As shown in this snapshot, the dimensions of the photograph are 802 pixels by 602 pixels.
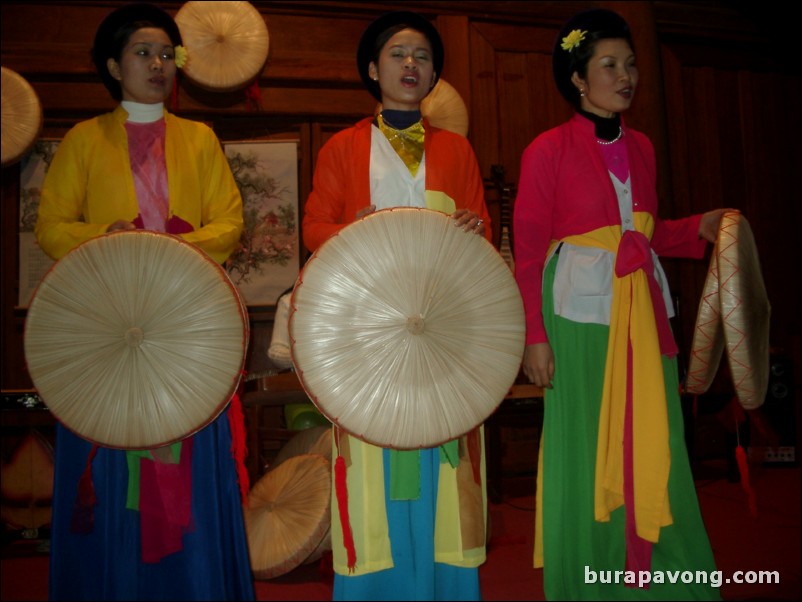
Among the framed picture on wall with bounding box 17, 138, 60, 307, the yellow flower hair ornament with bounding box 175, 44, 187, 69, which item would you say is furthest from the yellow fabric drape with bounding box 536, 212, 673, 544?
the framed picture on wall with bounding box 17, 138, 60, 307

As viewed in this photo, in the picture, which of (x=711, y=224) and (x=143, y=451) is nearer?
(x=143, y=451)

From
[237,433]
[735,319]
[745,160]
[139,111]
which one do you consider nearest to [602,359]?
[735,319]

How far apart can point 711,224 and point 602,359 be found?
1.89ft

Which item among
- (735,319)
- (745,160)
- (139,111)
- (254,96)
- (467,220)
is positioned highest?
(254,96)

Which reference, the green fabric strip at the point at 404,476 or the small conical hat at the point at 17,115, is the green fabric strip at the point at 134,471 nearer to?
the green fabric strip at the point at 404,476

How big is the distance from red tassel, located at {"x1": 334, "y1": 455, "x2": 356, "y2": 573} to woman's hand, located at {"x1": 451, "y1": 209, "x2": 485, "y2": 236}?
0.71 meters

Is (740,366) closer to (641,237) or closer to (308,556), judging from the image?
(641,237)

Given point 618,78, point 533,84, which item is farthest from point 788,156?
point 618,78

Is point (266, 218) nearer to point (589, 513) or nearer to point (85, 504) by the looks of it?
point (85, 504)

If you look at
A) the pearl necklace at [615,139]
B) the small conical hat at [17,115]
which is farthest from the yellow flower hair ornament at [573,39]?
the small conical hat at [17,115]

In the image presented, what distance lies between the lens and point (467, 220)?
1847 millimetres

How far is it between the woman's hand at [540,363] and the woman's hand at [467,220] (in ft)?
1.31

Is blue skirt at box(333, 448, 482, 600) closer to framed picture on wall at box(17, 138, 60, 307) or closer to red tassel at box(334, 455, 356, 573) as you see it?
red tassel at box(334, 455, 356, 573)

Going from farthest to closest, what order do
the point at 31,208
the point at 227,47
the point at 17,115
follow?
the point at 31,208 → the point at 227,47 → the point at 17,115
